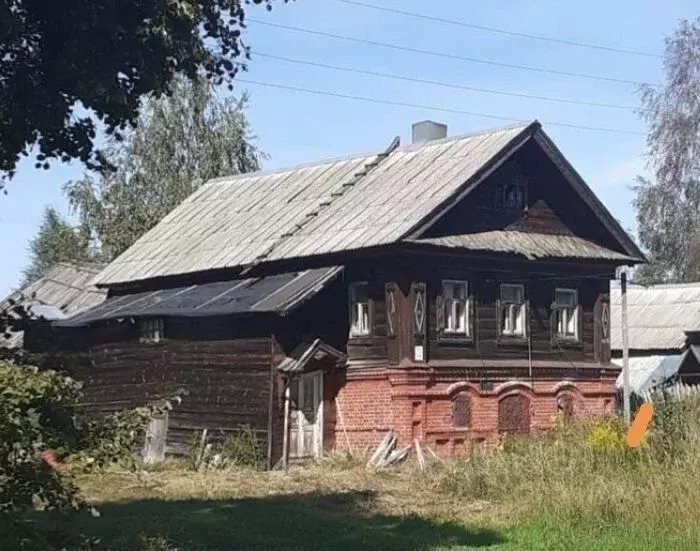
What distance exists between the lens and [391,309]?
2606 centimetres

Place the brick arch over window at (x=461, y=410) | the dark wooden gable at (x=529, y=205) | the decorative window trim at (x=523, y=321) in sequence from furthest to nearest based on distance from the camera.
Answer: the decorative window trim at (x=523, y=321), the dark wooden gable at (x=529, y=205), the brick arch over window at (x=461, y=410)

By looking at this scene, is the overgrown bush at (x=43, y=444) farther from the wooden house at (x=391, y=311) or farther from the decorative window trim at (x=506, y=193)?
the decorative window trim at (x=506, y=193)

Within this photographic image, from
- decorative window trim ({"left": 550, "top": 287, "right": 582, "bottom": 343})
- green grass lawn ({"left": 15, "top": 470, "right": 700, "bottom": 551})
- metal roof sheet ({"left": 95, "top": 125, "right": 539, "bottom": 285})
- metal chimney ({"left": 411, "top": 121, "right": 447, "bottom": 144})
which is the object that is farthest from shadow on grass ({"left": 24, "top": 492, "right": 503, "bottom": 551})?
metal chimney ({"left": 411, "top": 121, "right": 447, "bottom": 144})

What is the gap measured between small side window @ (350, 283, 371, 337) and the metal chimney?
6.56 metres

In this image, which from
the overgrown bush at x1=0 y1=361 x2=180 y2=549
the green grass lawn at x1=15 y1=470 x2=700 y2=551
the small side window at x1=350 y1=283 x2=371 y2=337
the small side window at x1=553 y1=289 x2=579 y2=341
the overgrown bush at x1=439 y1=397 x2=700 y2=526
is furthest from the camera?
the small side window at x1=553 y1=289 x2=579 y2=341

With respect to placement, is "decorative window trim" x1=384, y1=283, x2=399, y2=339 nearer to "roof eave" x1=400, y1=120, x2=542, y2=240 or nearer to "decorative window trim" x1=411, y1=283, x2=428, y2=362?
"decorative window trim" x1=411, y1=283, x2=428, y2=362

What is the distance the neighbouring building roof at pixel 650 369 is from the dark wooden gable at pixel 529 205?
37.7ft

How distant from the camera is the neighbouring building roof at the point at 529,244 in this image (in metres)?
26.5

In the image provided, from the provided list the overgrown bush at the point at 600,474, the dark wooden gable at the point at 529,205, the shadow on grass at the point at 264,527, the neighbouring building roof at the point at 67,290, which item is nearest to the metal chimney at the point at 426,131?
the dark wooden gable at the point at 529,205

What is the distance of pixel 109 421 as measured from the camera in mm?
9828

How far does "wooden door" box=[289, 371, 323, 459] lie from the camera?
87.6 feet

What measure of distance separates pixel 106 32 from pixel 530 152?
58.6 ft

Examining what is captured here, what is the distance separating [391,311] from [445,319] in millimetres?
1396

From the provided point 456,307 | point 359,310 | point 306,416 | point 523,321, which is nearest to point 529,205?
point 523,321
